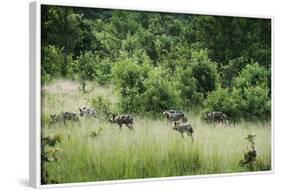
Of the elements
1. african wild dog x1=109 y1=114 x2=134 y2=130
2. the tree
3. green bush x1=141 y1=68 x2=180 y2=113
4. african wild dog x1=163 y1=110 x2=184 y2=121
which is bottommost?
african wild dog x1=109 y1=114 x2=134 y2=130

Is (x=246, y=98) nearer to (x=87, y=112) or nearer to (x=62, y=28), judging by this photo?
(x=87, y=112)

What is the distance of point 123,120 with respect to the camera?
8586 millimetres

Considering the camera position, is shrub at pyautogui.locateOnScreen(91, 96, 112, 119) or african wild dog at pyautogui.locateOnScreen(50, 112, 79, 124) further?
shrub at pyautogui.locateOnScreen(91, 96, 112, 119)

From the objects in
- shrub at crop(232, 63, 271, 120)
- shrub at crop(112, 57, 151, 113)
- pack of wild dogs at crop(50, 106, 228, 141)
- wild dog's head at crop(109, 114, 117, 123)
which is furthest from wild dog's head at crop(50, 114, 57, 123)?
shrub at crop(232, 63, 271, 120)

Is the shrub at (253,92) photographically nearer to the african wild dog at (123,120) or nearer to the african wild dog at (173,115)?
the african wild dog at (173,115)

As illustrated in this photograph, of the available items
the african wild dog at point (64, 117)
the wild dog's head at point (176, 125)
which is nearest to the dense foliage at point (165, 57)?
the wild dog's head at point (176, 125)

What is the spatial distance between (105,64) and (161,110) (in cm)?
94

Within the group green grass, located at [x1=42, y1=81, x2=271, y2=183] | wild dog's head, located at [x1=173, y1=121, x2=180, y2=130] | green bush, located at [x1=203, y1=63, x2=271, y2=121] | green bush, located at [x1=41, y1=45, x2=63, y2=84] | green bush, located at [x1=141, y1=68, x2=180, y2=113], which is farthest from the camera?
green bush, located at [x1=203, y1=63, x2=271, y2=121]

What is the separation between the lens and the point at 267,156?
9.60 m

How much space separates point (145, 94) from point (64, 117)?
112 cm

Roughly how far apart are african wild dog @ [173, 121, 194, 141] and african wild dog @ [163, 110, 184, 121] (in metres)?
0.06

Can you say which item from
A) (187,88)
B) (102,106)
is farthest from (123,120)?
(187,88)

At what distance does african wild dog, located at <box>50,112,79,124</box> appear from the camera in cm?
817

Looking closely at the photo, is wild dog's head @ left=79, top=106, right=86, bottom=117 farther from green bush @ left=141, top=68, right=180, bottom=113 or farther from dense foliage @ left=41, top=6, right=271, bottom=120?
green bush @ left=141, top=68, right=180, bottom=113
